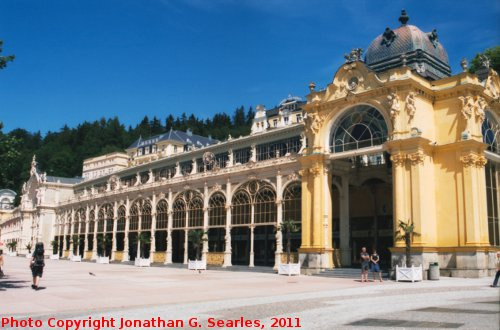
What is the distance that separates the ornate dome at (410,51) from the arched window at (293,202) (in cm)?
1202

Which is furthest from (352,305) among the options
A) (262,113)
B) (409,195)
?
(262,113)

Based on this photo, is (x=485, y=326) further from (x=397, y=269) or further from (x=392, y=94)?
(x=392, y=94)

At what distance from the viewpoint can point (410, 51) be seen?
39.9 m

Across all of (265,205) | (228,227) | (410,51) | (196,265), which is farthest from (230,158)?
(410,51)

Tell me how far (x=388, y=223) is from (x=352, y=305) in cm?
2911

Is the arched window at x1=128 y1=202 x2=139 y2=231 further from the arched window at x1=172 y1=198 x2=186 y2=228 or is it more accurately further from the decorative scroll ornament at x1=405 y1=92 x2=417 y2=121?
the decorative scroll ornament at x1=405 y1=92 x2=417 y2=121

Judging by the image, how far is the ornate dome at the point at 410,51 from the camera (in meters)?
39.7

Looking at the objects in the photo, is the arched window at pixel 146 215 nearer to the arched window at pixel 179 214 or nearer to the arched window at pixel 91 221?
the arched window at pixel 179 214

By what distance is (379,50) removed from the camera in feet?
139

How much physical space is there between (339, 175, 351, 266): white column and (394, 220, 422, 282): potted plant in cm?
756

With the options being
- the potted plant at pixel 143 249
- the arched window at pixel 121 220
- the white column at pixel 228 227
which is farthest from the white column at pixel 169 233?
the arched window at pixel 121 220

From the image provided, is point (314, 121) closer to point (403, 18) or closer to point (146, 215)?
point (403, 18)

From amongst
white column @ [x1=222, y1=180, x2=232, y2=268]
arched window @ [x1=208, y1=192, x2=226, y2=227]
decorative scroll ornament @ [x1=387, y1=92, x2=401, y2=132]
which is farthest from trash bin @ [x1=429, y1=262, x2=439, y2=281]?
arched window @ [x1=208, y1=192, x2=226, y2=227]

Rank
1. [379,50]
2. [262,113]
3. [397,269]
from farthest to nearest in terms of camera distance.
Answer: [262,113] < [379,50] < [397,269]
